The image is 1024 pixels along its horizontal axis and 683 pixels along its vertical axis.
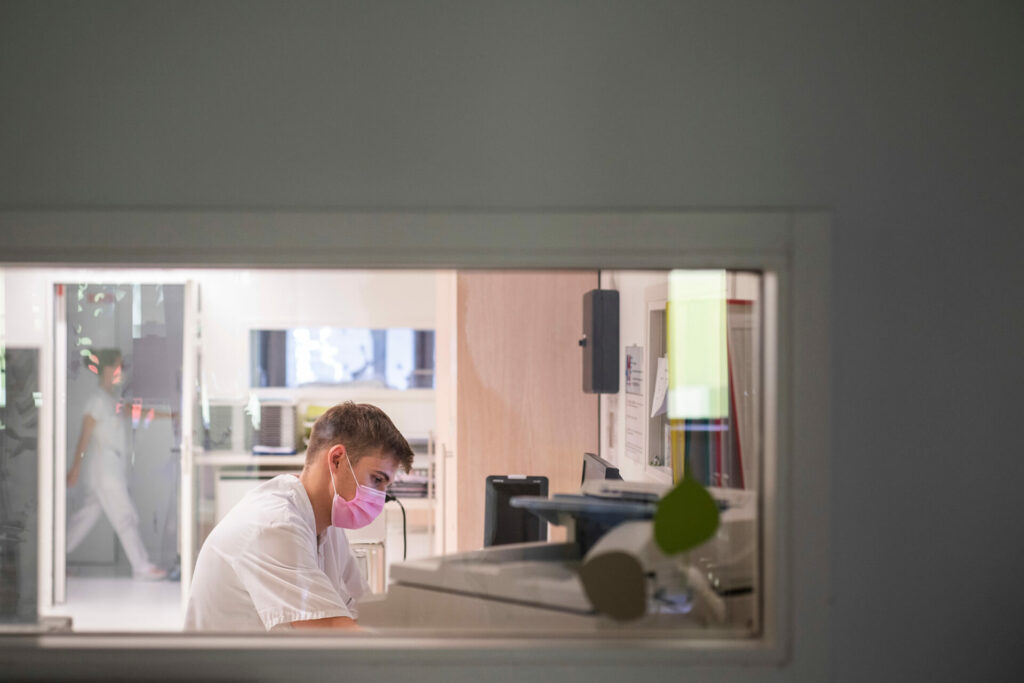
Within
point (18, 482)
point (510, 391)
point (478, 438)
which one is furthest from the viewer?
point (510, 391)

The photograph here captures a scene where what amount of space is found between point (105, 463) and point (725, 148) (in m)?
1.18

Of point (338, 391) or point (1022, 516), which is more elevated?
point (338, 391)

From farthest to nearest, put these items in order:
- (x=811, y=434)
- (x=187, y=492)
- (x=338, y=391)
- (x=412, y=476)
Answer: (x=338, y=391)
(x=412, y=476)
(x=187, y=492)
(x=811, y=434)

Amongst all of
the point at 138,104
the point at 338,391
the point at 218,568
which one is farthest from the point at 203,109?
the point at 338,391

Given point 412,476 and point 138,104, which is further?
point 412,476

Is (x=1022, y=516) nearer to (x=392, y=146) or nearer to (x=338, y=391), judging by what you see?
(x=392, y=146)

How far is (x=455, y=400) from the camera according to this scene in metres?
2.41

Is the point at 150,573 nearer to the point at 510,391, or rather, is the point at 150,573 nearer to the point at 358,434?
the point at 358,434

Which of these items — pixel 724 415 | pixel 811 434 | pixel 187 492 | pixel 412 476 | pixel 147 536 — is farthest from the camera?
pixel 412 476

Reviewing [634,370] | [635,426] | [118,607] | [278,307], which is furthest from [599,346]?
[118,607]

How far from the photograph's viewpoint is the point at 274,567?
1780mm

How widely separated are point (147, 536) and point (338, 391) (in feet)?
2.52

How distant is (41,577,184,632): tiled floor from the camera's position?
1216mm

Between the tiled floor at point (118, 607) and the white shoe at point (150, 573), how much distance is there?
0.02 metres
